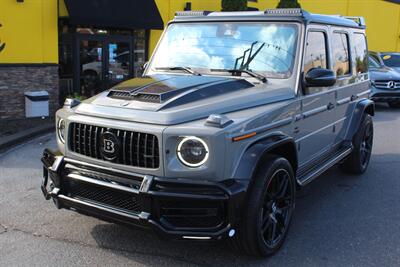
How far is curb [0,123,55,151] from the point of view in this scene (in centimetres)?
795

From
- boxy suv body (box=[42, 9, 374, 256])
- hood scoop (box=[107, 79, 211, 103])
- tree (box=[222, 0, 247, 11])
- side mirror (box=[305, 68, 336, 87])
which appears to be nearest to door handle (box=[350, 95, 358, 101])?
boxy suv body (box=[42, 9, 374, 256])

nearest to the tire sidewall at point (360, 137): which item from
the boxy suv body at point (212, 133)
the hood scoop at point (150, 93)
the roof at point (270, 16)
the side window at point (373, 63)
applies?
the boxy suv body at point (212, 133)

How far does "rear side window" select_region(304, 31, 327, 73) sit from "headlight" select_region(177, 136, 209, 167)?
1722mm

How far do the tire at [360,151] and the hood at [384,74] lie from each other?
7.46 meters

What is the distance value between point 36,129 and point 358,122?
20.1 ft

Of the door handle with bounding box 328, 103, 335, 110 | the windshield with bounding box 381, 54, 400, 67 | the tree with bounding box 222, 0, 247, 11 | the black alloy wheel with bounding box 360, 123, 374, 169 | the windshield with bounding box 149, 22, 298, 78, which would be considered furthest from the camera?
the tree with bounding box 222, 0, 247, 11

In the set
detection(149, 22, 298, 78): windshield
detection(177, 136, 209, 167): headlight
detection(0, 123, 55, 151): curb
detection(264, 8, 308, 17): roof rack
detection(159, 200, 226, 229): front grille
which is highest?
detection(264, 8, 308, 17): roof rack

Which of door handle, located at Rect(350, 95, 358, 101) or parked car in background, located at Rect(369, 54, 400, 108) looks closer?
door handle, located at Rect(350, 95, 358, 101)

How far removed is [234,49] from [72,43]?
30.0ft

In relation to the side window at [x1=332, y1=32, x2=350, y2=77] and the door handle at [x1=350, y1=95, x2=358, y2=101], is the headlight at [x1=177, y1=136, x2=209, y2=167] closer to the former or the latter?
the side window at [x1=332, y1=32, x2=350, y2=77]

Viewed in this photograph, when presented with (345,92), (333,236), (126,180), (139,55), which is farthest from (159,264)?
(139,55)

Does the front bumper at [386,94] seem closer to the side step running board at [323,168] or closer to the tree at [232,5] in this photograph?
the tree at [232,5]

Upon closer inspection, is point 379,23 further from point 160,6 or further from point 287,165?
point 287,165

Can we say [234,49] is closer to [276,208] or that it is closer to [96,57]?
[276,208]
